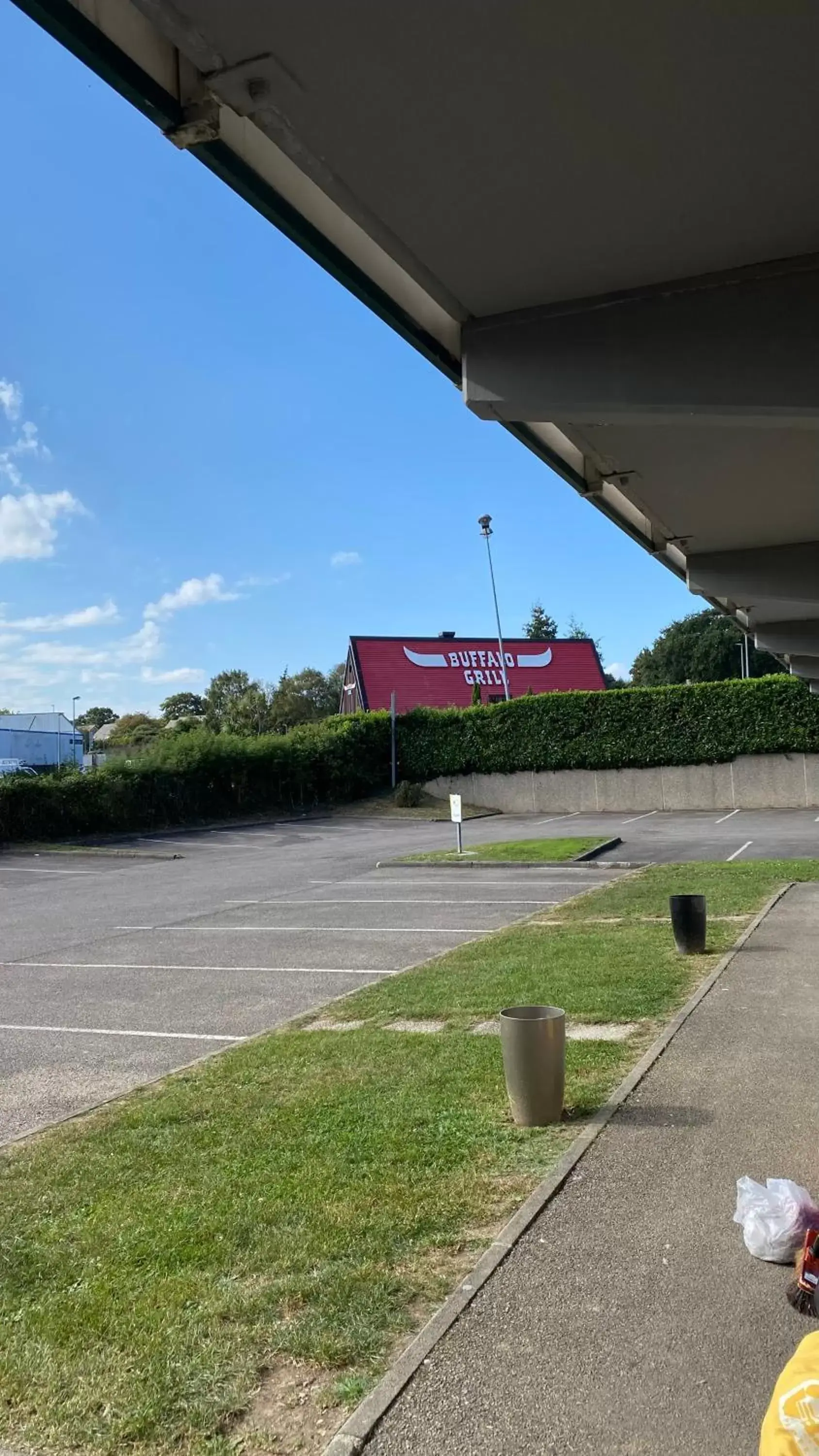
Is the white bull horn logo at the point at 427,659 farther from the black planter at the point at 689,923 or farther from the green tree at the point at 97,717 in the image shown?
the green tree at the point at 97,717

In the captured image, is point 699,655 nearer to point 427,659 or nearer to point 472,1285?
point 427,659

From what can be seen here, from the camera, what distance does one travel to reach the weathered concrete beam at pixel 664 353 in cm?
323

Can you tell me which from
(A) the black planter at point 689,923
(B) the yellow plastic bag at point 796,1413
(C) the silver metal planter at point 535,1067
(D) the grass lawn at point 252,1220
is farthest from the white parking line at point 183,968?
(B) the yellow plastic bag at point 796,1413

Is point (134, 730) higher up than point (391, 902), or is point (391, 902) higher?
point (134, 730)

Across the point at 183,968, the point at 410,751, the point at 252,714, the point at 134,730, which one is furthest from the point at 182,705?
the point at 183,968

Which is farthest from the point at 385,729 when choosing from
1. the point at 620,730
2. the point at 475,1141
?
the point at 475,1141

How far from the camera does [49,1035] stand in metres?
8.05

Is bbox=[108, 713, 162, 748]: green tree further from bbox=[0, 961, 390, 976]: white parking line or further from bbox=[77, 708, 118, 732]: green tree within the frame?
bbox=[0, 961, 390, 976]: white parking line

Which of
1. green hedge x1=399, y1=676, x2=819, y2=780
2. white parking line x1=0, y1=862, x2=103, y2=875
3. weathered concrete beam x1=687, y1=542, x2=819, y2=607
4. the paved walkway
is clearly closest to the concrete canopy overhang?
the paved walkway

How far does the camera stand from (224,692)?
80.9m

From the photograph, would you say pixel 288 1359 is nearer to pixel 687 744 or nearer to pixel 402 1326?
pixel 402 1326

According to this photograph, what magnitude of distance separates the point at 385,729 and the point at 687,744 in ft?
40.6

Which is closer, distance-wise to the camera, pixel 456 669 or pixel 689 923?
pixel 689 923

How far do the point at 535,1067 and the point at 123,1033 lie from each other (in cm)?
408
